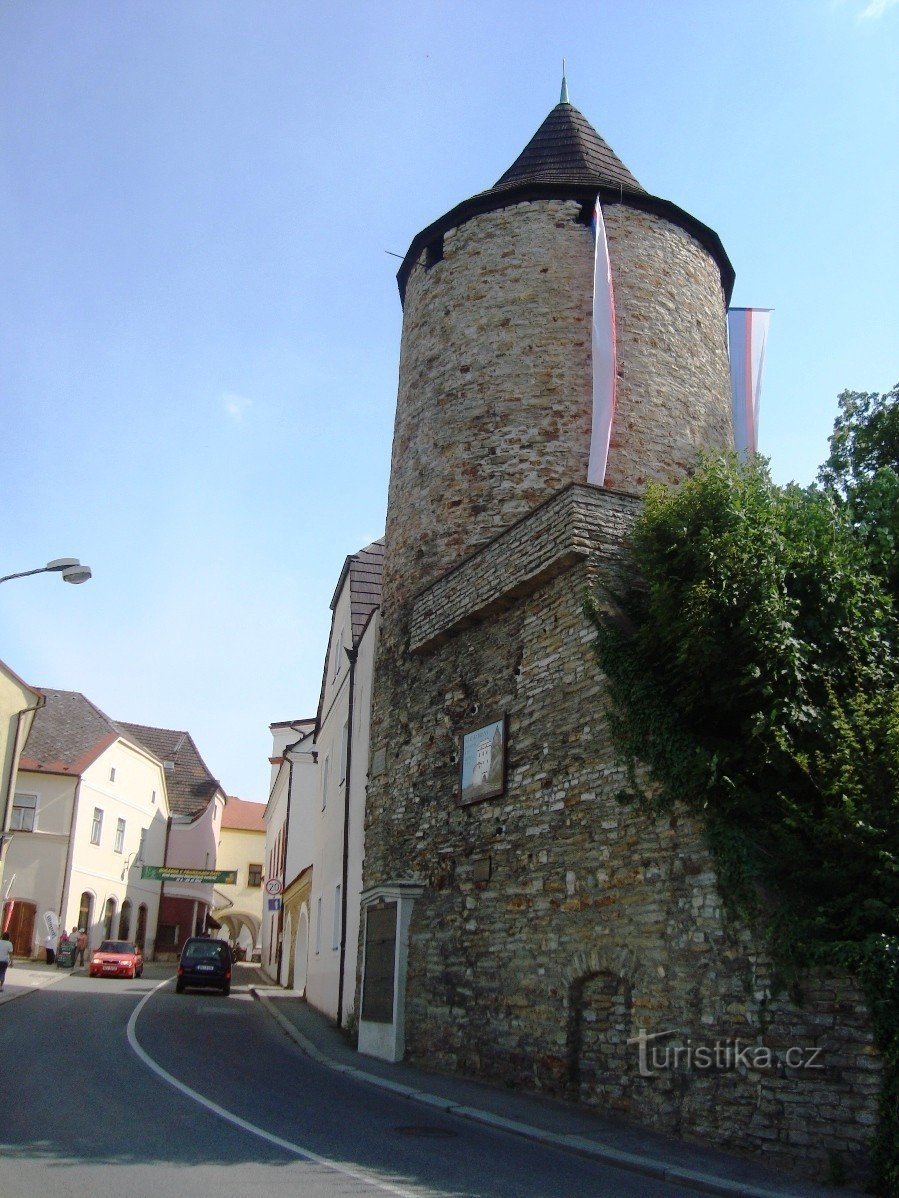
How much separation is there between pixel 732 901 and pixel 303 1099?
4614 millimetres

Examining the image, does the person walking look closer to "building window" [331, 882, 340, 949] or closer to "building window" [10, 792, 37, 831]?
"building window" [10, 792, 37, 831]

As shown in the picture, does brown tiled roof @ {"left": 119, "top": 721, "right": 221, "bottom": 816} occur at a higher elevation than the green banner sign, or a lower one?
higher

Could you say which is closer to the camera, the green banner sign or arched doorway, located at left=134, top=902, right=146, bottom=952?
the green banner sign

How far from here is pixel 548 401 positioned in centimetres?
1619

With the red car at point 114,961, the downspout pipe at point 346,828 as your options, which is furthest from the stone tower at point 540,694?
the red car at point 114,961

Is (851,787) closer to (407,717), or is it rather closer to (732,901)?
(732,901)

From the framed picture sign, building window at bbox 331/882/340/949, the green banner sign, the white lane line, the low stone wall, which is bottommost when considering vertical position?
the white lane line

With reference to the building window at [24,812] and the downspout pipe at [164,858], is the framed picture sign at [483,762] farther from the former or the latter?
the downspout pipe at [164,858]

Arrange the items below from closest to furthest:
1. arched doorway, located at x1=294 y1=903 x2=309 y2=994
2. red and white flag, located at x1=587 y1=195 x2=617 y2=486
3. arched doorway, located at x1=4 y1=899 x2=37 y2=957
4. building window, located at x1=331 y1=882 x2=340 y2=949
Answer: red and white flag, located at x1=587 y1=195 x2=617 y2=486, building window, located at x1=331 y1=882 x2=340 y2=949, arched doorway, located at x1=294 y1=903 x2=309 y2=994, arched doorway, located at x1=4 y1=899 x2=37 y2=957

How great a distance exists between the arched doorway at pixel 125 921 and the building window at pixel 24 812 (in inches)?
278

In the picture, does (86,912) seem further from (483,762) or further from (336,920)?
(483,762)

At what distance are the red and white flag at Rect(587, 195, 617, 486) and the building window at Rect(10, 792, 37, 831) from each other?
84.7ft

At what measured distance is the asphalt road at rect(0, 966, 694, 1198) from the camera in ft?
20.5

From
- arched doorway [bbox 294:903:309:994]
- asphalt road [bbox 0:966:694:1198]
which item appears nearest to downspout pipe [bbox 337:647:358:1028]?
asphalt road [bbox 0:966:694:1198]
